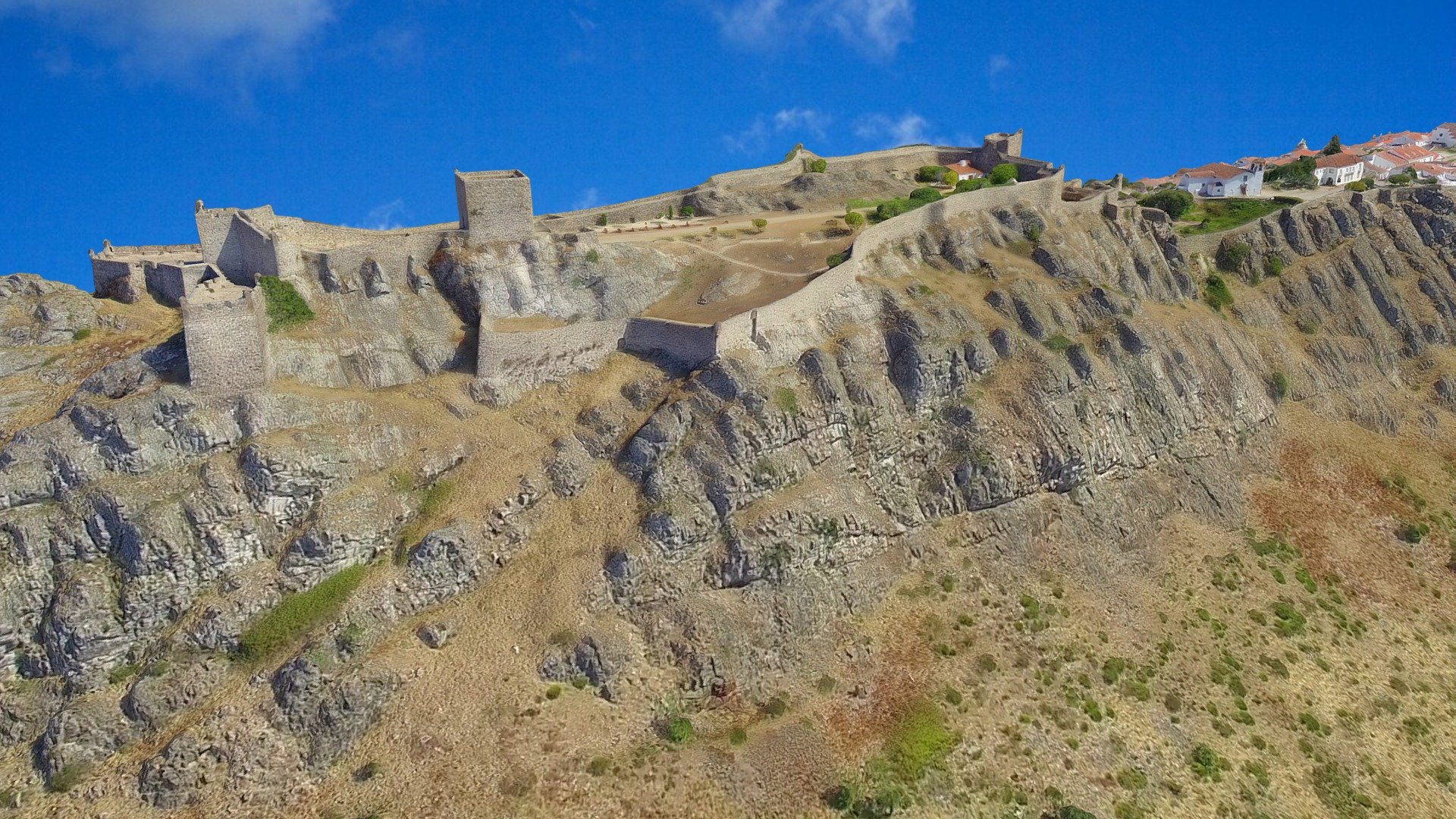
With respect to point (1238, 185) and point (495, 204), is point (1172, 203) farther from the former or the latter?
point (495, 204)

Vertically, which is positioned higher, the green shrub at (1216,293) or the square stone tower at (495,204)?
the square stone tower at (495,204)

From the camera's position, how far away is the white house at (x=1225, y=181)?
72.9m

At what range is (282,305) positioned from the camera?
42344 millimetres

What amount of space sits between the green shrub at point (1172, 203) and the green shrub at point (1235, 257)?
248 inches

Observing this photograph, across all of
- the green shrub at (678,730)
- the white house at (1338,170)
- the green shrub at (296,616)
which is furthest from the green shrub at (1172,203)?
the green shrub at (296,616)

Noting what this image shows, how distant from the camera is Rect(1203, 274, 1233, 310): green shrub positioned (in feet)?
185

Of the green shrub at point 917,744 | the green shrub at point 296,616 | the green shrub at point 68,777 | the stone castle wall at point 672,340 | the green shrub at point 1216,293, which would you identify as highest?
the stone castle wall at point 672,340

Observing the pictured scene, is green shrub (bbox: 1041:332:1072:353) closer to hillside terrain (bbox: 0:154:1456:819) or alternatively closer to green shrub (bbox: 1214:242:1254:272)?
hillside terrain (bbox: 0:154:1456:819)

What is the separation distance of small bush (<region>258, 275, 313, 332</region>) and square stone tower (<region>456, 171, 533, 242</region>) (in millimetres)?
8634

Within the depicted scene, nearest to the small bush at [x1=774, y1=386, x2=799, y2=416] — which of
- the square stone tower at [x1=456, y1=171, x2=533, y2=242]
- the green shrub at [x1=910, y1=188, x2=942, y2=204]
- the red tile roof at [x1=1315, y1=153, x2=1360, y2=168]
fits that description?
the square stone tower at [x1=456, y1=171, x2=533, y2=242]

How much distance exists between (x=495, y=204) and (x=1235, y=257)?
4481 centimetres

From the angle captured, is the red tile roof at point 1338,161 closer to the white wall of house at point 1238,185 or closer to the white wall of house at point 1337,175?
the white wall of house at point 1337,175

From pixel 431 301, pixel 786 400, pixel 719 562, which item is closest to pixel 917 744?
pixel 719 562

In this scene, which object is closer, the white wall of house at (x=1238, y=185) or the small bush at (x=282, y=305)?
the small bush at (x=282, y=305)
